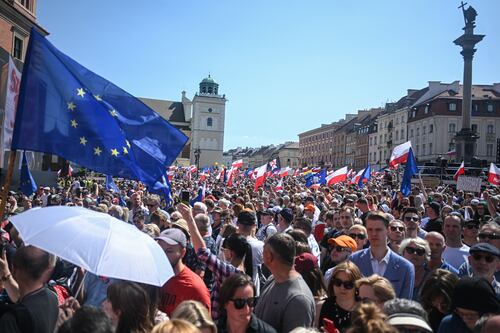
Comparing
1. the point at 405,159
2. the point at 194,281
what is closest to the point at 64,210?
the point at 194,281

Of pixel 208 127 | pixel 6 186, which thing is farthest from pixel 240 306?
pixel 208 127

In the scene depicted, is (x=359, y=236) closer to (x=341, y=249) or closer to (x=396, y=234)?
(x=396, y=234)

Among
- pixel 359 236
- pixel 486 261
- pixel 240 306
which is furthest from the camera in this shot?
pixel 359 236

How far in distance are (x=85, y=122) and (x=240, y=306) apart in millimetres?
3566

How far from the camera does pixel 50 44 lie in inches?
231

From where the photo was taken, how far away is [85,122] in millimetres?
6023

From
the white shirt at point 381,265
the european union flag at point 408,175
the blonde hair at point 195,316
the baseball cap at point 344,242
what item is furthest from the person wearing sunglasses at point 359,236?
the european union flag at point 408,175

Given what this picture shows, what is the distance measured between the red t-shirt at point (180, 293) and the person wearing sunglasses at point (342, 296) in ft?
3.57

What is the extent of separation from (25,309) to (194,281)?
4.88 ft

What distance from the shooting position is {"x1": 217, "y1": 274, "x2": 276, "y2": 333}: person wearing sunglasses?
3.48 m

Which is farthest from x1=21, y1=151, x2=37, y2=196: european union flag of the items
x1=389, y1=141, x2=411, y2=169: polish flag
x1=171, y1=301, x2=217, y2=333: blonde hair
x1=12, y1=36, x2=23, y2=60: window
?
x1=12, y1=36, x2=23, y2=60: window

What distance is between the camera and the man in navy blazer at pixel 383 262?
509 cm

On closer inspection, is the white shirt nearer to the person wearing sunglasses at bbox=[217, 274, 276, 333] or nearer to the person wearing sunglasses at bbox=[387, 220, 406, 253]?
the person wearing sunglasses at bbox=[387, 220, 406, 253]

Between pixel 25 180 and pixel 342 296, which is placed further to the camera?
pixel 25 180
